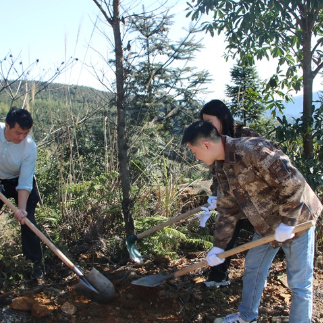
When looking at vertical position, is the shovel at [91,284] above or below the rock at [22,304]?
above

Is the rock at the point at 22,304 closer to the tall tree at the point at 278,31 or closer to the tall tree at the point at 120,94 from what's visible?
the tall tree at the point at 120,94

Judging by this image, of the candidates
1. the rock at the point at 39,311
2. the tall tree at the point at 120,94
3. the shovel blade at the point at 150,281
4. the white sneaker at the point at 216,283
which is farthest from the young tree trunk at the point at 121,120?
the rock at the point at 39,311

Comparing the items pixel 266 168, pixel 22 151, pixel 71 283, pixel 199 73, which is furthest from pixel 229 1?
pixel 199 73

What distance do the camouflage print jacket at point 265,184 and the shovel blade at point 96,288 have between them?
1298 mm

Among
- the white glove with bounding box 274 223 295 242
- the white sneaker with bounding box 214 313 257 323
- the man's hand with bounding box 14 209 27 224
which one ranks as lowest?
the white sneaker with bounding box 214 313 257 323

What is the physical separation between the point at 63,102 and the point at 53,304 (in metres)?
2.65

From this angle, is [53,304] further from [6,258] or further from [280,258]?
[280,258]

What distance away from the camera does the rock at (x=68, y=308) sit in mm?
2895

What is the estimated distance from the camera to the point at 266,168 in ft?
7.47

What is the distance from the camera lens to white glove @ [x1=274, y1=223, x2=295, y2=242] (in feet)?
7.47

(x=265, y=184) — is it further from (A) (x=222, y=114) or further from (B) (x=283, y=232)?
(A) (x=222, y=114)

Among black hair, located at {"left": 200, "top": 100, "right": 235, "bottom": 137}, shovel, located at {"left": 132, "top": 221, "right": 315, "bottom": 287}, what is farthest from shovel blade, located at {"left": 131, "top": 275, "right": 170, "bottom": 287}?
black hair, located at {"left": 200, "top": 100, "right": 235, "bottom": 137}

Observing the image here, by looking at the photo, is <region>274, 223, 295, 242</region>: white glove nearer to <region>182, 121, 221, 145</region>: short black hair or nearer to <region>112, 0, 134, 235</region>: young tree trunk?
<region>182, 121, 221, 145</region>: short black hair

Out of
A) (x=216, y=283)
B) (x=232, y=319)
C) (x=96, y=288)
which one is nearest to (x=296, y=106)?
(x=216, y=283)
